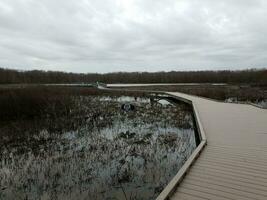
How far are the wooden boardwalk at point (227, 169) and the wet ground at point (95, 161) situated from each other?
32.8 inches

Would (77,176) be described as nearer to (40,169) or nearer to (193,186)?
(40,169)

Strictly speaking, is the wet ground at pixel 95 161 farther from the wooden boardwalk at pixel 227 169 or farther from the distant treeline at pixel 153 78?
the distant treeline at pixel 153 78

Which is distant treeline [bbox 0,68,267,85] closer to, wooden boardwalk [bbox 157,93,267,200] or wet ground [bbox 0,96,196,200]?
wet ground [bbox 0,96,196,200]

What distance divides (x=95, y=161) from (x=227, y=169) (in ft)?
10.7

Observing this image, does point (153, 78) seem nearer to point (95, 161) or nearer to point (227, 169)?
point (95, 161)

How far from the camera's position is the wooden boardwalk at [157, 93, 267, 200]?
3.80 meters

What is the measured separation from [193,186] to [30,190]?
3.06 m

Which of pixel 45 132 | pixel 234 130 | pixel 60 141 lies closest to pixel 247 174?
pixel 234 130

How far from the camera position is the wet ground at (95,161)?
5.13 metres

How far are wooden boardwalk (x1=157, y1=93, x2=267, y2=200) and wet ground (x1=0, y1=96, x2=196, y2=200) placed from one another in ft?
2.73

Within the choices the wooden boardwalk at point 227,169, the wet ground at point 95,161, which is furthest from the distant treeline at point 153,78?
the wooden boardwalk at point 227,169

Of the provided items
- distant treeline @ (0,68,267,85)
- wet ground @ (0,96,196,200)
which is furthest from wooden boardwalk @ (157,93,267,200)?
distant treeline @ (0,68,267,85)

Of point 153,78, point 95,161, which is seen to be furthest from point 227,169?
point 153,78

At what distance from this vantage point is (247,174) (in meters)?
4.46
